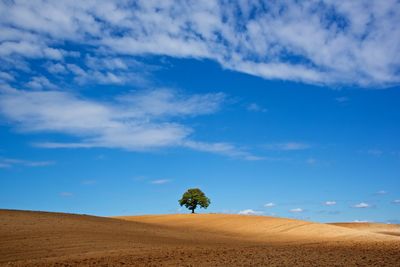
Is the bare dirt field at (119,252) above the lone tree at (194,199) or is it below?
below

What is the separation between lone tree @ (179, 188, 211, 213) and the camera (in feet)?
270

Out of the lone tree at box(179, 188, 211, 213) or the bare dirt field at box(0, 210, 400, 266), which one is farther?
the lone tree at box(179, 188, 211, 213)

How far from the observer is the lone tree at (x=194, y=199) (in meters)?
82.2

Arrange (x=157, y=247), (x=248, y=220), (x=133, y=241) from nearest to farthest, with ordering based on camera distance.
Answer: (x=157, y=247) → (x=133, y=241) → (x=248, y=220)

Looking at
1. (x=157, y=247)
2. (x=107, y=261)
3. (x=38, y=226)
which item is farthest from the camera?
(x=38, y=226)

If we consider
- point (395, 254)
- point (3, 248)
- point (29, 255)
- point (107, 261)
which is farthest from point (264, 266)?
point (3, 248)

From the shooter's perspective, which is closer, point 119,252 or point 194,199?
point 119,252

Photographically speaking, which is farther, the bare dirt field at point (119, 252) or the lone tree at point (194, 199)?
the lone tree at point (194, 199)

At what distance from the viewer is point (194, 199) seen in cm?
8231

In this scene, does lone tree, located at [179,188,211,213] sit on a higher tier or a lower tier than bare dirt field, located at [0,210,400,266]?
higher

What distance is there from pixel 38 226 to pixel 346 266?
22611 mm

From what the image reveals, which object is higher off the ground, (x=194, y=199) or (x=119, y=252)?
(x=194, y=199)

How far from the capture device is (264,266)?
60.6ft

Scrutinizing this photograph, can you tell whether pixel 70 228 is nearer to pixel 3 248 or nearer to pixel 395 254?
pixel 3 248
